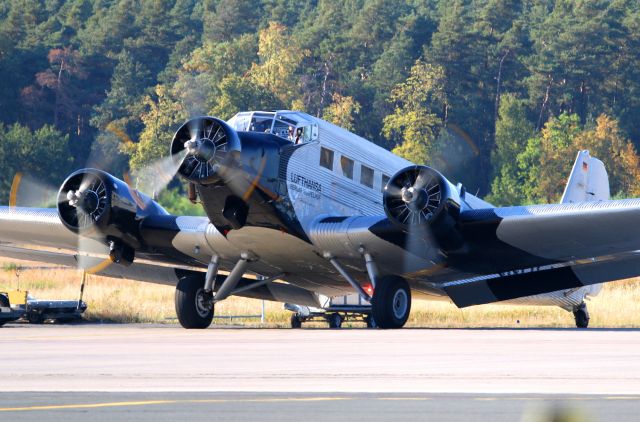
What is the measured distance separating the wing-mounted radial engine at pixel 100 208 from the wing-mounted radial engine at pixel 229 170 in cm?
240

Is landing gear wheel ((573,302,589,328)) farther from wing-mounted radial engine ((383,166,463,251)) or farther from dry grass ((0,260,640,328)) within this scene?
wing-mounted radial engine ((383,166,463,251))

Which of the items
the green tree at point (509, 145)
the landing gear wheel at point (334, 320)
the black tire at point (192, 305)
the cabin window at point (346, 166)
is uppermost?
the green tree at point (509, 145)

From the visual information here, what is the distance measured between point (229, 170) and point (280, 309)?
20410mm

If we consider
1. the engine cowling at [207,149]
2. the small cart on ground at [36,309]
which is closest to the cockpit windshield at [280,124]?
the engine cowling at [207,149]

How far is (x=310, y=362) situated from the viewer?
15.7 metres

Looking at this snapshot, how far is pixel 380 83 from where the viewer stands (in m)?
127

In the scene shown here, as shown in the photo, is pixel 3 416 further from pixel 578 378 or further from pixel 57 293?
pixel 57 293

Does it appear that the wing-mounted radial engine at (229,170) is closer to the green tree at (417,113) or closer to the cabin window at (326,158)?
the cabin window at (326,158)

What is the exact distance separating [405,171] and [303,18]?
14172 cm

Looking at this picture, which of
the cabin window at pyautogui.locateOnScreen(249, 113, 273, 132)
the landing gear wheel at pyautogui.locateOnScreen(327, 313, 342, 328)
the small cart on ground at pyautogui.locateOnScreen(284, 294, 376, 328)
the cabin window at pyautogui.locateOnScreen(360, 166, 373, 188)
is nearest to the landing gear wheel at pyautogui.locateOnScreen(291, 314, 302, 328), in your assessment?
the small cart on ground at pyautogui.locateOnScreen(284, 294, 376, 328)

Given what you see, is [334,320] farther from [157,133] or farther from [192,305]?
[157,133]

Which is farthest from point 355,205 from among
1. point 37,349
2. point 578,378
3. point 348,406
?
point 348,406

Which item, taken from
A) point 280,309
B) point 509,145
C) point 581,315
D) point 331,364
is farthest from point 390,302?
point 509,145

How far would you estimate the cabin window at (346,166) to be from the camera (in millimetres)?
27156
